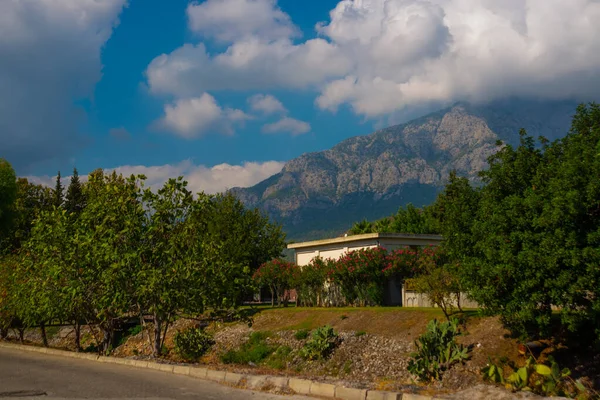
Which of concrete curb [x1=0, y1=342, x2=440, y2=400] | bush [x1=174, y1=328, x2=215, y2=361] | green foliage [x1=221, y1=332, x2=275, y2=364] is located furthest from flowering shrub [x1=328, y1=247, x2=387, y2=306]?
concrete curb [x1=0, y1=342, x2=440, y2=400]

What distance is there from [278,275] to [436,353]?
21551mm

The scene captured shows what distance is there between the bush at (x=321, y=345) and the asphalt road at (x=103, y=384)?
35.6 ft

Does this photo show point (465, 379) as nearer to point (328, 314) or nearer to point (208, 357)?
point (328, 314)

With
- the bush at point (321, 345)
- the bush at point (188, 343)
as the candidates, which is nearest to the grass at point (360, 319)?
the bush at point (321, 345)

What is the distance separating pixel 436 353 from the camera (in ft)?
67.5

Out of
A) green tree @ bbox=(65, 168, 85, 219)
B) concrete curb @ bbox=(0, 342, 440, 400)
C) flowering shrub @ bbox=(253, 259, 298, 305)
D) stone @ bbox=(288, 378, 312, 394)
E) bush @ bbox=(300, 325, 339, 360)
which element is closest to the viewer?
concrete curb @ bbox=(0, 342, 440, 400)

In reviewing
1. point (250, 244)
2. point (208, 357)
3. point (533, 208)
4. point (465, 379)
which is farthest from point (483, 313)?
point (250, 244)

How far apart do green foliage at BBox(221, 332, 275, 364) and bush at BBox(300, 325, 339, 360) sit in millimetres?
2957

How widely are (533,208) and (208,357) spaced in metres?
20.0

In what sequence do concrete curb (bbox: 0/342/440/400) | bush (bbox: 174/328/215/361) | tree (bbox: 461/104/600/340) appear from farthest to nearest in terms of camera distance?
bush (bbox: 174/328/215/361)
tree (bbox: 461/104/600/340)
concrete curb (bbox: 0/342/440/400)

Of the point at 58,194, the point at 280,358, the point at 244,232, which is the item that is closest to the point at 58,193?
the point at 58,194

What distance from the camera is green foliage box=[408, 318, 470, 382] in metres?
19.8

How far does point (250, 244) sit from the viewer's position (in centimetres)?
5016

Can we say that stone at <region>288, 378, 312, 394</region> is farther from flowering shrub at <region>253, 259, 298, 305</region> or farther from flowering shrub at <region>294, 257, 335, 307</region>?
flowering shrub at <region>253, 259, 298, 305</region>
